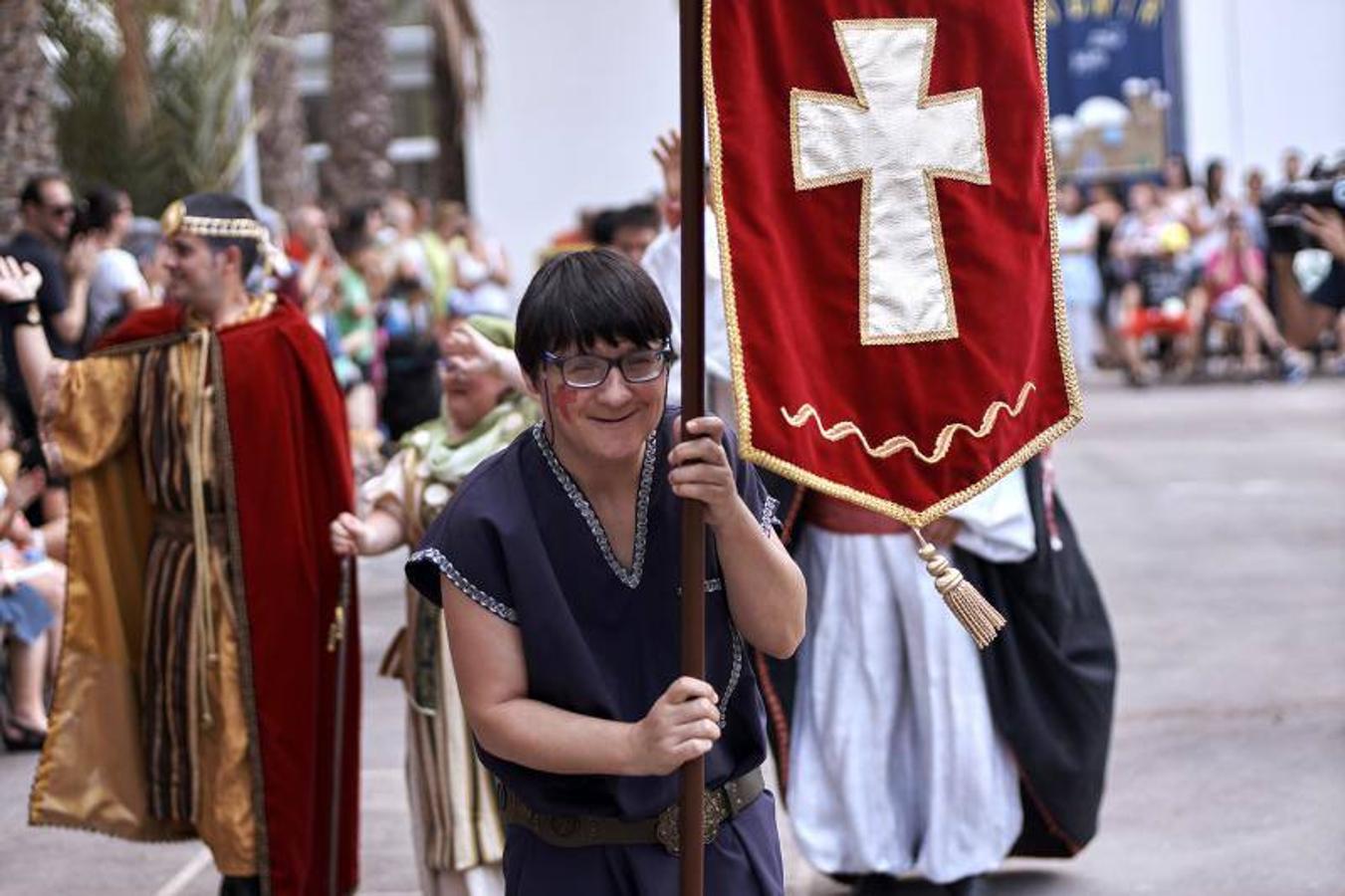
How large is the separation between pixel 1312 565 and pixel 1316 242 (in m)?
5.19

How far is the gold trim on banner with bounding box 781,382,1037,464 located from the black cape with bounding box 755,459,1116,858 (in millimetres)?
2325

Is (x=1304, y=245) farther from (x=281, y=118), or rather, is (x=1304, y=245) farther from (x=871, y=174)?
(x=281, y=118)

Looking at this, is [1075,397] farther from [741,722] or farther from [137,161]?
[137,161]

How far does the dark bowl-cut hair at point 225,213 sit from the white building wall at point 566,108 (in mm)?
19799

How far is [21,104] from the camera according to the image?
34.6 feet

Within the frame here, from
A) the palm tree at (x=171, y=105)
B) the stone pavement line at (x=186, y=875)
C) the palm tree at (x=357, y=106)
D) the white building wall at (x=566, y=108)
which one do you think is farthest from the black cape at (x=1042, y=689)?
the white building wall at (x=566, y=108)

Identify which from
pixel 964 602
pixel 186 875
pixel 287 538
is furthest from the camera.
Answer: pixel 186 875

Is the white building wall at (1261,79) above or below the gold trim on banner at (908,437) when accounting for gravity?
above

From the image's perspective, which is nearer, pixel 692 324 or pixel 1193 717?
pixel 692 324

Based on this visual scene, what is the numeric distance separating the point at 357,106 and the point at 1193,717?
540 inches

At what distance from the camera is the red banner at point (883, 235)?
10.2 feet

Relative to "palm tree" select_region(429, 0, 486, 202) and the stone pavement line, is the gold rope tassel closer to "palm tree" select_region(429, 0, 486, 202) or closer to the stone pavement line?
the stone pavement line

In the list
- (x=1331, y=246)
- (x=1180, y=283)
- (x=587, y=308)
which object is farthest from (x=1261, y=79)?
(x=587, y=308)

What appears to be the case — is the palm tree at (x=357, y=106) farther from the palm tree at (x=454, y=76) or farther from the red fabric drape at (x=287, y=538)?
the red fabric drape at (x=287, y=538)
